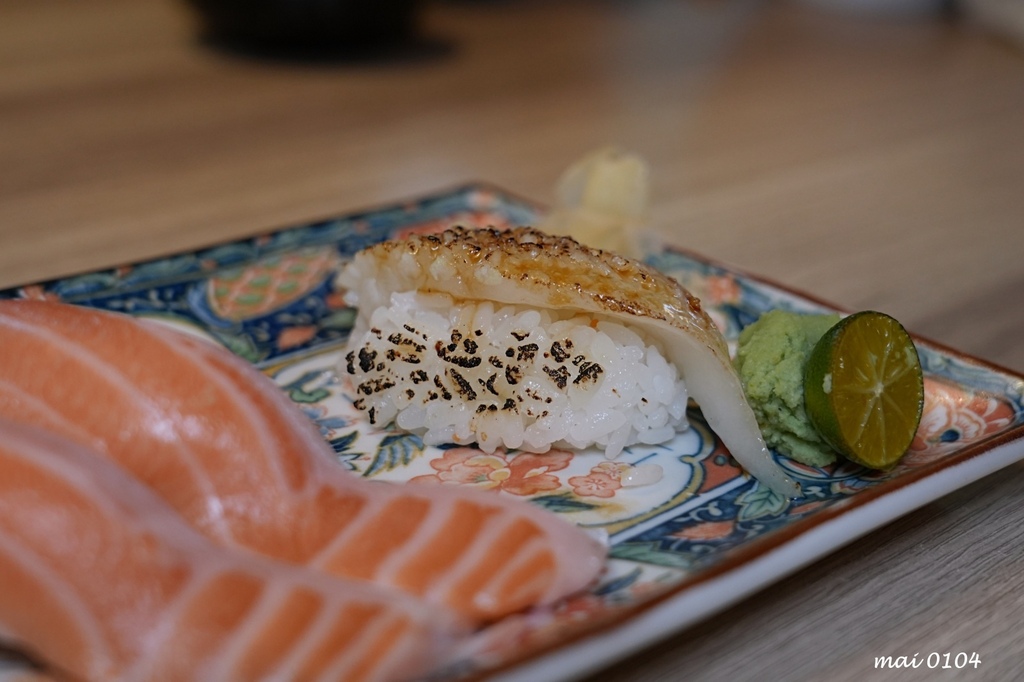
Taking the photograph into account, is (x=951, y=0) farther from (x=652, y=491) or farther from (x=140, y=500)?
(x=140, y=500)

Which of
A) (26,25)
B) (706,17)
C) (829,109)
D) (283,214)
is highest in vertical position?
(706,17)

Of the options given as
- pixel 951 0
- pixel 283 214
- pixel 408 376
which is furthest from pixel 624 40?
pixel 408 376

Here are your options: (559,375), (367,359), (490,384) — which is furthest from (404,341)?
(559,375)

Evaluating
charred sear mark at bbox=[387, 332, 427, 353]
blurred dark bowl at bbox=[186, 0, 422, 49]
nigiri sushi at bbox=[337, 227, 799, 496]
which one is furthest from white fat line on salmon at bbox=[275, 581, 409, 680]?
blurred dark bowl at bbox=[186, 0, 422, 49]

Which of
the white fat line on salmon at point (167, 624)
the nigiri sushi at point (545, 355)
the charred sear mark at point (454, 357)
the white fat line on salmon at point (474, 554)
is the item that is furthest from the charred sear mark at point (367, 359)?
the white fat line on salmon at point (167, 624)

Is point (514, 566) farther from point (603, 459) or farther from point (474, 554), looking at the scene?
point (603, 459)

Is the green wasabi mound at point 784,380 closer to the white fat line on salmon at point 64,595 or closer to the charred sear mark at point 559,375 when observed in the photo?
the charred sear mark at point 559,375
